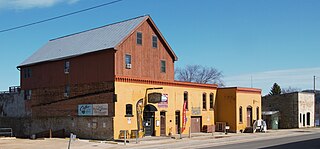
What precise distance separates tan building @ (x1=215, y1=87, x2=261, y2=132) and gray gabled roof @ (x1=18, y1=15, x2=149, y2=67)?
612 inches

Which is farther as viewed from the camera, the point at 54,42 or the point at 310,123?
the point at 310,123

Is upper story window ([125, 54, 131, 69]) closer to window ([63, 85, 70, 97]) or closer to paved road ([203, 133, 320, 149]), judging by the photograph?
window ([63, 85, 70, 97])

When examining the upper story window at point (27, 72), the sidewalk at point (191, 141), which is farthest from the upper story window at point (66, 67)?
the sidewalk at point (191, 141)

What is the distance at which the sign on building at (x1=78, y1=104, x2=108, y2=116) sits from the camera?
39.9 m

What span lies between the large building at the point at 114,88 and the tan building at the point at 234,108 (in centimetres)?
184

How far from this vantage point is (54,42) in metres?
54.0

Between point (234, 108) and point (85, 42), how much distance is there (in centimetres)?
1938

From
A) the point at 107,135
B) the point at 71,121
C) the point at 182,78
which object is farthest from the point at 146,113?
the point at 182,78

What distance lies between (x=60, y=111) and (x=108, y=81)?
8.60 metres

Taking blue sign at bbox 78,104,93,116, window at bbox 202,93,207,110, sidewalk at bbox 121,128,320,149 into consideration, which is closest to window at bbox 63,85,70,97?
blue sign at bbox 78,104,93,116

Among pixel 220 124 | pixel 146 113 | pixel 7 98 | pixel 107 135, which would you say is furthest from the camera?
pixel 7 98

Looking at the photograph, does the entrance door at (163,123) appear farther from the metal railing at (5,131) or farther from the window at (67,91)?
the metal railing at (5,131)

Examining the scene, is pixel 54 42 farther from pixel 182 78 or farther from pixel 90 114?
pixel 182 78

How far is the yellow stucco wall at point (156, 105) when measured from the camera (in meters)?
39.2
